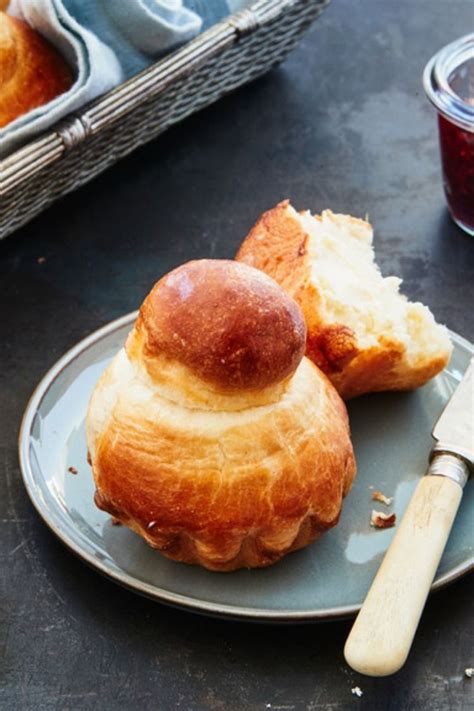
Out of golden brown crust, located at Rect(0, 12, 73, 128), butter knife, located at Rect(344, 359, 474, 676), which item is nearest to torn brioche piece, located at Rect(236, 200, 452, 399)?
butter knife, located at Rect(344, 359, 474, 676)

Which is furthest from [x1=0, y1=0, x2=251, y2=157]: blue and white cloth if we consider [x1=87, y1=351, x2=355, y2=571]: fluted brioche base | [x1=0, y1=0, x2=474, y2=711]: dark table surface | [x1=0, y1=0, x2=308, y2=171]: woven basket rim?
[x1=87, y1=351, x2=355, y2=571]: fluted brioche base

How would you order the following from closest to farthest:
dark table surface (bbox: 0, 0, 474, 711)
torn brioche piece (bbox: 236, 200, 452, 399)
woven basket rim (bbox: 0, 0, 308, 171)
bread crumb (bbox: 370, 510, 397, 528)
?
dark table surface (bbox: 0, 0, 474, 711), bread crumb (bbox: 370, 510, 397, 528), torn brioche piece (bbox: 236, 200, 452, 399), woven basket rim (bbox: 0, 0, 308, 171)

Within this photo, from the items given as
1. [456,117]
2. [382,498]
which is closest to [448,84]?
[456,117]

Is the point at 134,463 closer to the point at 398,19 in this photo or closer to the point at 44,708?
the point at 44,708

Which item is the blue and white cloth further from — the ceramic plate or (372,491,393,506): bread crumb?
(372,491,393,506): bread crumb

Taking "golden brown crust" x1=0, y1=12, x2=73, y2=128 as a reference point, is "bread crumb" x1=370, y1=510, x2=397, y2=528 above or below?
below

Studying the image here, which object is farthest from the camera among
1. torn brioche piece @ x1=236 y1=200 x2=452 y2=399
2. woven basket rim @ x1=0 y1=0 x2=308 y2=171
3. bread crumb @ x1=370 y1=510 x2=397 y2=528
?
woven basket rim @ x1=0 y1=0 x2=308 y2=171

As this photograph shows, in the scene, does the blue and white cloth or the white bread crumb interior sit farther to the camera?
the blue and white cloth

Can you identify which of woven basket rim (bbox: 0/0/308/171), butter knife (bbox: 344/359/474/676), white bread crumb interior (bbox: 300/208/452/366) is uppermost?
woven basket rim (bbox: 0/0/308/171)
